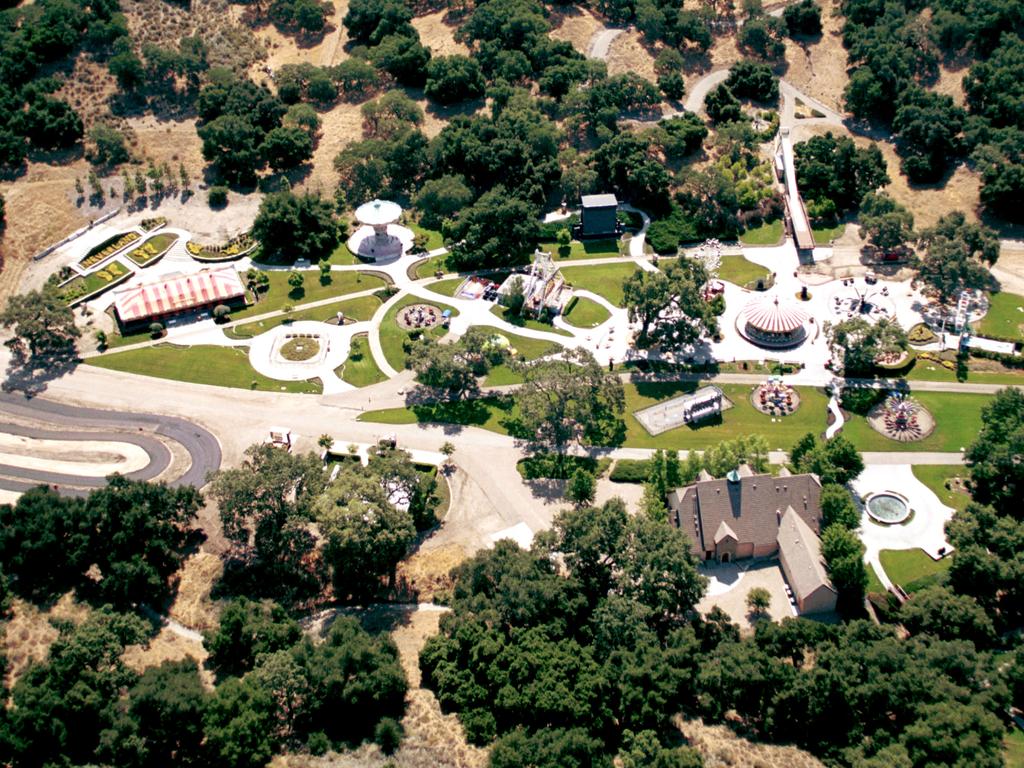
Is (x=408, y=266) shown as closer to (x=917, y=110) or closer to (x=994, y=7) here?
(x=917, y=110)

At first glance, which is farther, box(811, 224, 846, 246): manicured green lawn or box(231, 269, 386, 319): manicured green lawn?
box(811, 224, 846, 246): manicured green lawn

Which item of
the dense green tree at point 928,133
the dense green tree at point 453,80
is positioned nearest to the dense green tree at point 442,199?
the dense green tree at point 453,80

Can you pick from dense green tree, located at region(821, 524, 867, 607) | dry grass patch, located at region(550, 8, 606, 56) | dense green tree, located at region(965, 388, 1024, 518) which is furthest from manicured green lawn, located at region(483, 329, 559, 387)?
dry grass patch, located at region(550, 8, 606, 56)

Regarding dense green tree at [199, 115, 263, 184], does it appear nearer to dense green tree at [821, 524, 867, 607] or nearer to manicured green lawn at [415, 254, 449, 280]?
manicured green lawn at [415, 254, 449, 280]

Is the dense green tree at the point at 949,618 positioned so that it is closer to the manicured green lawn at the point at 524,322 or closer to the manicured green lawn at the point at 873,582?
the manicured green lawn at the point at 873,582

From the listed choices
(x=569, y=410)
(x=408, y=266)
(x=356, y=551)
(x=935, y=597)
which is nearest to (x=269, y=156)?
(x=408, y=266)

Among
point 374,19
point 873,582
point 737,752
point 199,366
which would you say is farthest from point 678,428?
point 374,19
